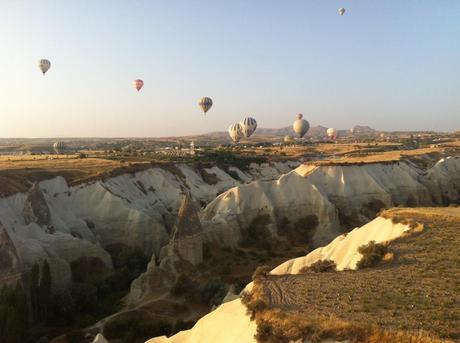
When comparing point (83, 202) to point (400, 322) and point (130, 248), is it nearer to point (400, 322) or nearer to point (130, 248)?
point (130, 248)

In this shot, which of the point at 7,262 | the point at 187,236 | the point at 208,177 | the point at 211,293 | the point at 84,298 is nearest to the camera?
the point at 7,262

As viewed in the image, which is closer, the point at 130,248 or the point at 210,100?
the point at 130,248

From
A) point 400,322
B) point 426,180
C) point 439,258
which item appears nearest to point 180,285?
point 439,258

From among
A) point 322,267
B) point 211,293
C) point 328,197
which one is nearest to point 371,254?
point 322,267

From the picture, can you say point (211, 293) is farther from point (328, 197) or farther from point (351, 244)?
point (328, 197)

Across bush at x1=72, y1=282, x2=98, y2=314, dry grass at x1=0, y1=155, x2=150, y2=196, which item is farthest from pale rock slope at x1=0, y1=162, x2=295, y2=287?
bush at x1=72, y1=282, x2=98, y2=314

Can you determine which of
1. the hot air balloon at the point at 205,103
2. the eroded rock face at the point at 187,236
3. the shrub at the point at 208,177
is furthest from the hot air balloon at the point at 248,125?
the eroded rock face at the point at 187,236
